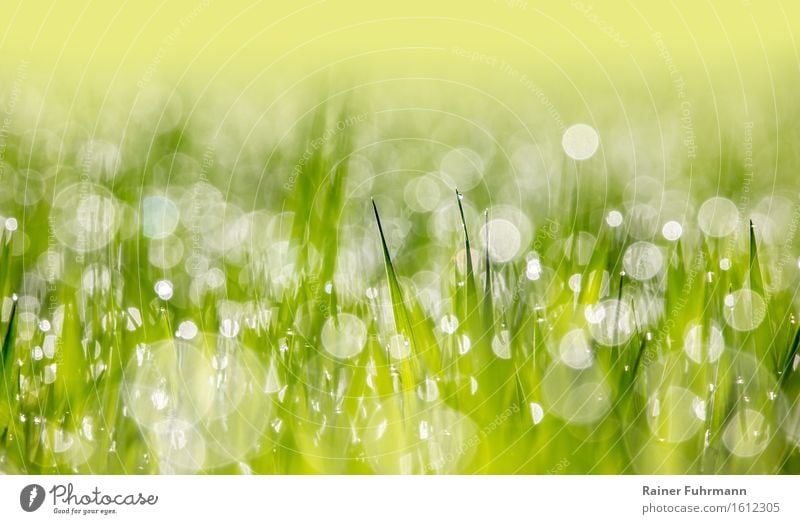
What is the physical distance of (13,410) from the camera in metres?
0.74

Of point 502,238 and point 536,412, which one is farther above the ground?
point 502,238

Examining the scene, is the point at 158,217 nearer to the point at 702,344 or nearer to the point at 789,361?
the point at 702,344

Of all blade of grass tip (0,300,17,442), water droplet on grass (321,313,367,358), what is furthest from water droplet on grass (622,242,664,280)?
blade of grass tip (0,300,17,442)

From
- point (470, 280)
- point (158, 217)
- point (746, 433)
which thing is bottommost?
point (746, 433)

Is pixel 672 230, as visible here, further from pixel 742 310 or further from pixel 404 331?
pixel 404 331

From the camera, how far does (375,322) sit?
2.45 feet

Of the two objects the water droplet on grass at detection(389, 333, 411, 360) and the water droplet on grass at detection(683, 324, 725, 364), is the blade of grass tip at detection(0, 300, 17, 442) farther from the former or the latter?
the water droplet on grass at detection(683, 324, 725, 364)

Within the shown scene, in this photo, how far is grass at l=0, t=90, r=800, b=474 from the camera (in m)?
0.74

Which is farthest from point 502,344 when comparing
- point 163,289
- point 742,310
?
point 163,289

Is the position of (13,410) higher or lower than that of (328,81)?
lower

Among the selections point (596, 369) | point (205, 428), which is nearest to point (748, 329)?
point (596, 369)
